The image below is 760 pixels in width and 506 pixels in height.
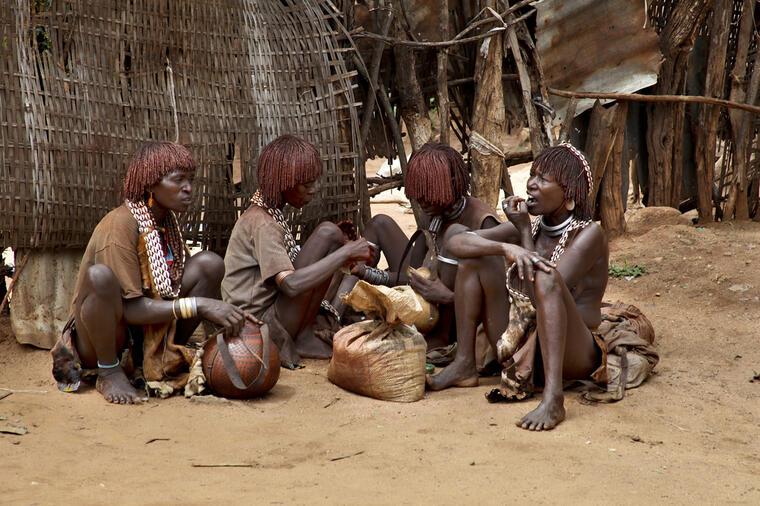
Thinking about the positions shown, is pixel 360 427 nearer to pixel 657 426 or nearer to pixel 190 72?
pixel 657 426

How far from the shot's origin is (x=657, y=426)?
3.68m

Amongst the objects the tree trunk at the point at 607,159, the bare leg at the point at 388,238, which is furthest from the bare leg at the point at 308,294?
the tree trunk at the point at 607,159

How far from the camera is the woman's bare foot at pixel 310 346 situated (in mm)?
4805

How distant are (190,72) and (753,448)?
363 centimetres

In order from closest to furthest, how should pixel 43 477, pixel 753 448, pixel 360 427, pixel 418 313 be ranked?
pixel 43 477, pixel 753 448, pixel 360 427, pixel 418 313

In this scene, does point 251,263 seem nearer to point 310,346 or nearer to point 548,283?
point 310,346

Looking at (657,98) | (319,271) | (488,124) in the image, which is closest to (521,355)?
(319,271)

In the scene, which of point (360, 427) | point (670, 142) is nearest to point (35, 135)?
point (360, 427)

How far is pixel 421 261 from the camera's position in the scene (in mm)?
4973

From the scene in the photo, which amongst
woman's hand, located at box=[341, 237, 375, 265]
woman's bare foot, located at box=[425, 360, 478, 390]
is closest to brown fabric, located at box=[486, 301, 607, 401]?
woman's bare foot, located at box=[425, 360, 478, 390]

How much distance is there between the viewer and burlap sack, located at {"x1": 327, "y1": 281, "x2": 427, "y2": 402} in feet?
13.0

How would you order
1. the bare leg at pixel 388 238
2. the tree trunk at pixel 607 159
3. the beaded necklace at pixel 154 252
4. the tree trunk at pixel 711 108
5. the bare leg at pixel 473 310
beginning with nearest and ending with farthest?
1. the beaded necklace at pixel 154 252
2. the bare leg at pixel 473 310
3. the bare leg at pixel 388 238
4. the tree trunk at pixel 607 159
5. the tree trunk at pixel 711 108

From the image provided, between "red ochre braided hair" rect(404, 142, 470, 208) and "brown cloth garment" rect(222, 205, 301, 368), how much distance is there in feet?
2.69

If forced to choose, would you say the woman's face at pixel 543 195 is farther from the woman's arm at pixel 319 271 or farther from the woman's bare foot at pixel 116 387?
the woman's bare foot at pixel 116 387
